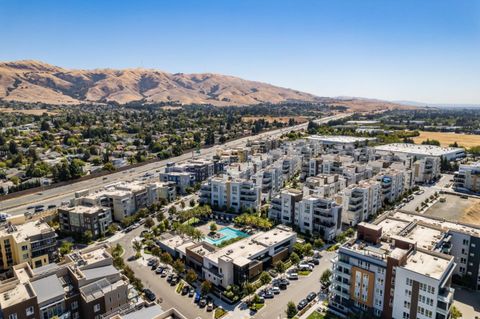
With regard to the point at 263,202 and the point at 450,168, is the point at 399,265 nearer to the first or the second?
the point at 263,202

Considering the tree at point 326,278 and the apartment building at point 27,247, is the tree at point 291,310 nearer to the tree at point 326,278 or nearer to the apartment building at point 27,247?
the tree at point 326,278

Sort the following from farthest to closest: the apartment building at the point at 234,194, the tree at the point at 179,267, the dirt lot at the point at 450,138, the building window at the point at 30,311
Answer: the dirt lot at the point at 450,138 → the apartment building at the point at 234,194 → the tree at the point at 179,267 → the building window at the point at 30,311

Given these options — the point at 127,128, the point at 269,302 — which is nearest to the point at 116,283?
the point at 269,302

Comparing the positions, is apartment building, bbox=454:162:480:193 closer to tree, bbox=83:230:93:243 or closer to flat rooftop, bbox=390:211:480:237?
flat rooftop, bbox=390:211:480:237

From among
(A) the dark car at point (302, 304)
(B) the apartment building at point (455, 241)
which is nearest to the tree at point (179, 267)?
(A) the dark car at point (302, 304)

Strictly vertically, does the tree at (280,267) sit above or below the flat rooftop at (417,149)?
Result: below

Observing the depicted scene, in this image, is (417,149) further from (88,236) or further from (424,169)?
(88,236)

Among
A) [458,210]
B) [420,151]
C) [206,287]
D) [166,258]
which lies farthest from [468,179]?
[166,258]

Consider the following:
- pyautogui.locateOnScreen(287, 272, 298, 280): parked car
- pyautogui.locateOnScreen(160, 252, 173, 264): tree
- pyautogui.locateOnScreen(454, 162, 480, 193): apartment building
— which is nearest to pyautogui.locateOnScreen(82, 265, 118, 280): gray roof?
pyautogui.locateOnScreen(160, 252, 173, 264): tree
